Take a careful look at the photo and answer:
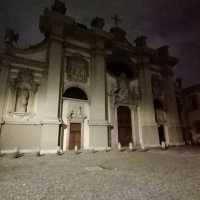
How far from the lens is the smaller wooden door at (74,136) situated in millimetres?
11704

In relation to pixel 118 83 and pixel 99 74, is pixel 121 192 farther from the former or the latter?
pixel 118 83

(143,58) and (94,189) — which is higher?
(143,58)

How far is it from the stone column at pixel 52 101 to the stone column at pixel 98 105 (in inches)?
113

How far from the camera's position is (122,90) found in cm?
1502

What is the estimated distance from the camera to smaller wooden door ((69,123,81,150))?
38.4ft

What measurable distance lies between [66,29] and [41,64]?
4071 millimetres

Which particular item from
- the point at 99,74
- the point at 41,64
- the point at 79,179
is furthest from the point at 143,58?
the point at 79,179

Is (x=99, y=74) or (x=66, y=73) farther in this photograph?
(x=99, y=74)

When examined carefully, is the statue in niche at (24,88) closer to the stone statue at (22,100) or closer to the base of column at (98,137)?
the stone statue at (22,100)

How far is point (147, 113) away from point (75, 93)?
7597mm

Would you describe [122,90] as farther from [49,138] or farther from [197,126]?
[197,126]

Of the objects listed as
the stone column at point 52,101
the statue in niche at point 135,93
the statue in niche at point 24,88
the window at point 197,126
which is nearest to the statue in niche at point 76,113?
the stone column at point 52,101

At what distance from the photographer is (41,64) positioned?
1222cm

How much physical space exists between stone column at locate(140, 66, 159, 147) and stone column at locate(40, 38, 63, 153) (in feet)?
27.9
